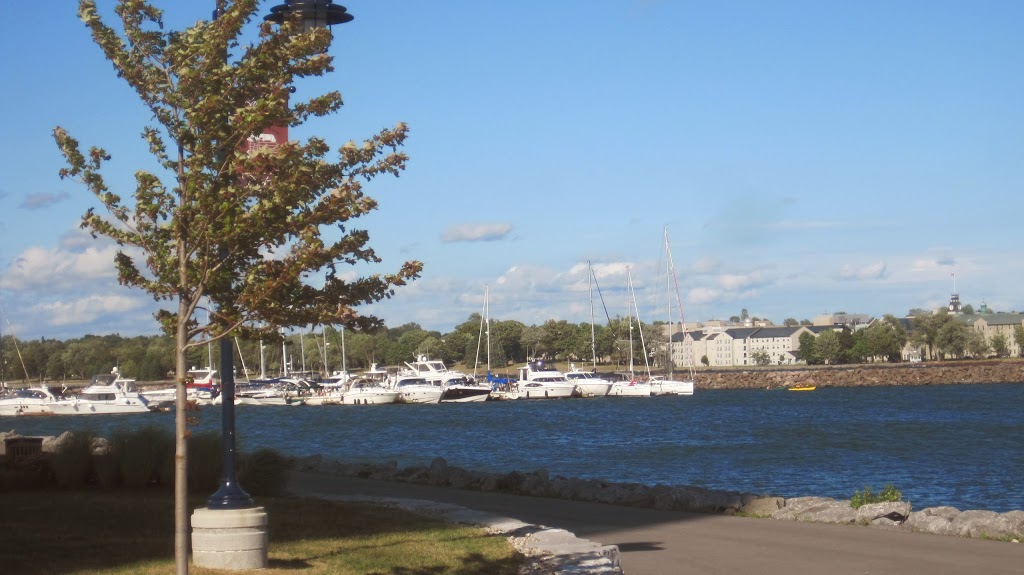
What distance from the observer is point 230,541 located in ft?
32.8

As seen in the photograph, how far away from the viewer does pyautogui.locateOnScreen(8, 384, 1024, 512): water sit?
3111 cm

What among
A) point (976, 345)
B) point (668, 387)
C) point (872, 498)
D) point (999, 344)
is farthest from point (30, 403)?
point (999, 344)

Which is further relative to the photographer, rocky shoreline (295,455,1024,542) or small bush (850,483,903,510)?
small bush (850,483,903,510)

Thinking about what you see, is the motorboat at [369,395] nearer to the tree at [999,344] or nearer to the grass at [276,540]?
the grass at [276,540]

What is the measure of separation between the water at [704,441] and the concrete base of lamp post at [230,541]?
9826 mm

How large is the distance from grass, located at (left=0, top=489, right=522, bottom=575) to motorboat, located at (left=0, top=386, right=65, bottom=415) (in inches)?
2739

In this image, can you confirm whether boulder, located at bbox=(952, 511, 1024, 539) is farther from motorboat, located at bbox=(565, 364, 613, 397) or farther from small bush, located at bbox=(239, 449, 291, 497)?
motorboat, located at bbox=(565, 364, 613, 397)

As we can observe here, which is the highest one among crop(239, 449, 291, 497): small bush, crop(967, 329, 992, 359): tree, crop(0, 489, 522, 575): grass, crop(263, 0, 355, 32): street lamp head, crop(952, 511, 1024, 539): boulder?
crop(263, 0, 355, 32): street lamp head

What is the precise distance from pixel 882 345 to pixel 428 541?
571ft

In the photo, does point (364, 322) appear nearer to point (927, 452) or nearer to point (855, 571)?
point (855, 571)

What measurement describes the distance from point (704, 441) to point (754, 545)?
34462 millimetres

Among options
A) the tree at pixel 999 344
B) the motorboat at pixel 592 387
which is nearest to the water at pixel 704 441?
the motorboat at pixel 592 387

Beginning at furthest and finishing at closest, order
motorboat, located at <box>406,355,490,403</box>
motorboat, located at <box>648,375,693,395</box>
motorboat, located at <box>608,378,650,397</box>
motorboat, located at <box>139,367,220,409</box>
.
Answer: motorboat, located at <box>648,375,693,395</box> → motorboat, located at <box>608,378,650,397</box> → motorboat, located at <box>406,355,490,403</box> → motorboat, located at <box>139,367,220,409</box>

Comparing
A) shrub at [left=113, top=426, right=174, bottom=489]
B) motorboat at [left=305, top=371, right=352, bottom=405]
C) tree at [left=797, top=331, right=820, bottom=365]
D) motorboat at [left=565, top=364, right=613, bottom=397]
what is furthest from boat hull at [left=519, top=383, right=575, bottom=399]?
tree at [left=797, top=331, right=820, bottom=365]
